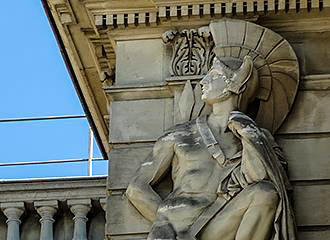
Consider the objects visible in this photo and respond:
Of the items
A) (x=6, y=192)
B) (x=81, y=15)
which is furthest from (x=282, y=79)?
(x=6, y=192)

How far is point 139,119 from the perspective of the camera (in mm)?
29672

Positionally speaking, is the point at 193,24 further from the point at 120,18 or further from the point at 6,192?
the point at 6,192

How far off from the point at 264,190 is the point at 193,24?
237 centimetres

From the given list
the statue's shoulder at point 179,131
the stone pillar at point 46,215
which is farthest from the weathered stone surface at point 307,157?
the stone pillar at point 46,215

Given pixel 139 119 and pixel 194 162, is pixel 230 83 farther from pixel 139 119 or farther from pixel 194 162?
pixel 139 119

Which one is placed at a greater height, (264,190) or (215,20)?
(215,20)

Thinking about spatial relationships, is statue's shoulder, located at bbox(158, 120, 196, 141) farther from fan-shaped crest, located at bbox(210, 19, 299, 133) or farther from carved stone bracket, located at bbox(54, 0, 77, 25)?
carved stone bracket, located at bbox(54, 0, 77, 25)

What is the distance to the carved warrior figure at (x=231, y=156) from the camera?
2842 centimetres

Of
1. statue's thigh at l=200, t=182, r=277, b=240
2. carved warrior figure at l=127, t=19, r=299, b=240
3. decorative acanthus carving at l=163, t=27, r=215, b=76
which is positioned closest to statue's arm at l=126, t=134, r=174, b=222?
carved warrior figure at l=127, t=19, r=299, b=240

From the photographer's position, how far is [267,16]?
2997cm

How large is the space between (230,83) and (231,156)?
81 cm

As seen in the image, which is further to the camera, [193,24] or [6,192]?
[6,192]

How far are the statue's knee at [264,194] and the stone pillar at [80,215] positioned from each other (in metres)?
8.61

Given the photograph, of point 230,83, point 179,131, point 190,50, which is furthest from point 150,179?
A: point 190,50
